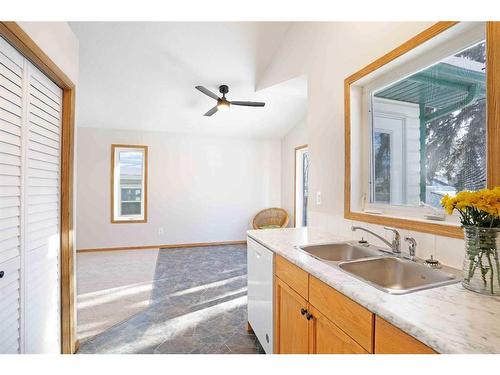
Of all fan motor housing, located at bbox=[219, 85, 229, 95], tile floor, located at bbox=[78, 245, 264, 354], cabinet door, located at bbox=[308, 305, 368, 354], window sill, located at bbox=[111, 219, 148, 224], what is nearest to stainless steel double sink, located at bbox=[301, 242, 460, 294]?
cabinet door, located at bbox=[308, 305, 368, 354]

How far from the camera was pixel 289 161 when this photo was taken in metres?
5.27

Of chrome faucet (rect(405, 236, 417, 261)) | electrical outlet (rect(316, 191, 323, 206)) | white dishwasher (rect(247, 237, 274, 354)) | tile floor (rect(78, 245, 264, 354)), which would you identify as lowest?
tile floor (rect(78, 245, 264, 354))

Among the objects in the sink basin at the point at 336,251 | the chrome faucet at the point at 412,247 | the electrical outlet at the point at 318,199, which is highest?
the electrical outlet at the point at 318,199

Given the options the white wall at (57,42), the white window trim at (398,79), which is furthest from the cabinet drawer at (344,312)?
the white wall at (57,42)

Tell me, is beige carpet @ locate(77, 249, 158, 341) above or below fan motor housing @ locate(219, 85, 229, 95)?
below

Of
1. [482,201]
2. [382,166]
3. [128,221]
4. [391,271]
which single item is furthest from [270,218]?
[482,201]

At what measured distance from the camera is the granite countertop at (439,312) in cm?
61

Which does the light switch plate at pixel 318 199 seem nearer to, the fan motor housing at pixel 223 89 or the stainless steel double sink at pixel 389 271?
the stainless steel double sink at pixel 389 271

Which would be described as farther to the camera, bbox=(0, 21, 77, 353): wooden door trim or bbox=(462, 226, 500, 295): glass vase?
bbox=(0, 21, 77, 353): wooden door trim

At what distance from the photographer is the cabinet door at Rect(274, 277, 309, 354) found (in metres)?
1.25

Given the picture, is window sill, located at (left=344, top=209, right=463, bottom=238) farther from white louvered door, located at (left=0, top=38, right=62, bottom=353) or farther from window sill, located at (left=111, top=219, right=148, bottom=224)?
window sill, located at (left=111, top=219, right=148, bottom=224)

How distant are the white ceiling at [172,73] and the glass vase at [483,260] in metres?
2.21

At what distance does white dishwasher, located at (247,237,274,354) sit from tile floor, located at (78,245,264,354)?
0.23 meters

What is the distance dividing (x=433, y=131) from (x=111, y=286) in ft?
11.8
